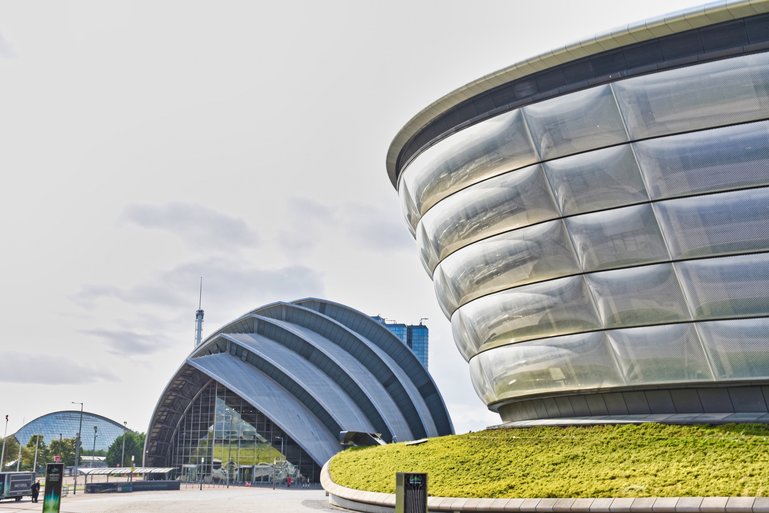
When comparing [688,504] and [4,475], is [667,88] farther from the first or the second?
[4,475]

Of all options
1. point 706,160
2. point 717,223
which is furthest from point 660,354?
point 706,160

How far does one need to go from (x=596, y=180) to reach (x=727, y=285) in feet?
19.3

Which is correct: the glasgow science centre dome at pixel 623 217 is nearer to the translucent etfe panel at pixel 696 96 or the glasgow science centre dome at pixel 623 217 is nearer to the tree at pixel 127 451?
the translucent etfe panel at pixel 696 96

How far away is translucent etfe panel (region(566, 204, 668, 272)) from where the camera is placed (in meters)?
28.5

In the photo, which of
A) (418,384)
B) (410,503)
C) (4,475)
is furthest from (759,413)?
(418,384)

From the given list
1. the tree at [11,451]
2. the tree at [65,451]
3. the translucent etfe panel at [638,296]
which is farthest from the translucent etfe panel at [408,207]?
the tree at [65,451]

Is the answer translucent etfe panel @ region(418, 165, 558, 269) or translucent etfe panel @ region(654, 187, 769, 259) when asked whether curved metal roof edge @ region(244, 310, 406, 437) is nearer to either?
translucent etfe panel @ region(418, 165, 558, 269)

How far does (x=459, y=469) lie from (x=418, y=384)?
5523cm

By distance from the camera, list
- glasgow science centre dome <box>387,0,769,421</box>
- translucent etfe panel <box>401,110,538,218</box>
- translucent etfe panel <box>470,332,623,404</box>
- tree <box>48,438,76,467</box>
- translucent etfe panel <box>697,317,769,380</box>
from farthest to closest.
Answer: tree <box>48,438,76,467</box>
translucent etfe panel <box>401,110,538,218</box>
translucent etfe panel <box>470,332,623,404</box>
glasgow science centre dome <box>387,0,769,421</box>
translucent etfe panel <box>697,317,769,380</box>

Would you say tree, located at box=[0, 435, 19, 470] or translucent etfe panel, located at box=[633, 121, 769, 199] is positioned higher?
translucent etfe panel, located at box=[633, 121, 769, 199]

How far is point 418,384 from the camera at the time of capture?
82125mm

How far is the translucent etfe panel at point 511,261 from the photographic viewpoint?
101 feet

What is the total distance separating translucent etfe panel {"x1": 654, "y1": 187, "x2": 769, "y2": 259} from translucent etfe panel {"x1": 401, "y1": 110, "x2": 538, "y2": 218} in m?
5.93

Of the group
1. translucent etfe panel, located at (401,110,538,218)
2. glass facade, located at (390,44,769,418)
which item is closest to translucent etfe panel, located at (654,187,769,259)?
glass facade, located at (390,44,769,418)
